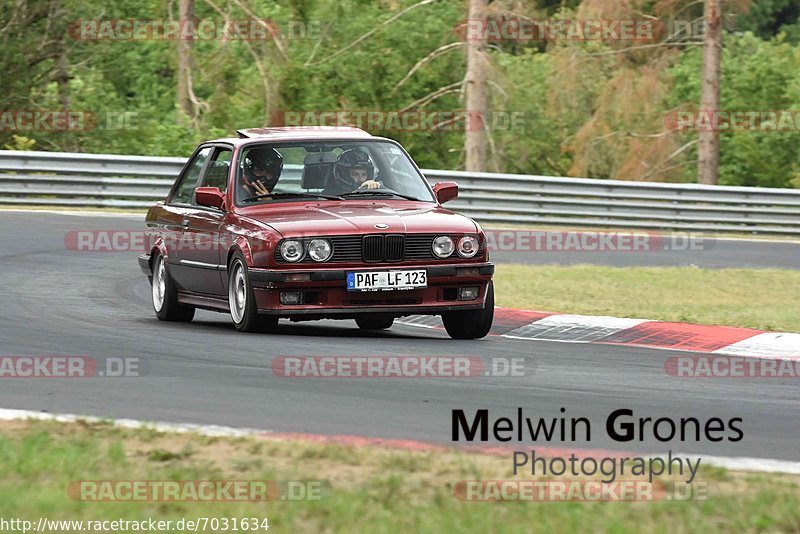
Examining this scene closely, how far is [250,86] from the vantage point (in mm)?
35688

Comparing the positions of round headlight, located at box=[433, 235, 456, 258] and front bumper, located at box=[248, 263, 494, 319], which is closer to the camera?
front bumper, located at box=[248, 263, 494, 319]

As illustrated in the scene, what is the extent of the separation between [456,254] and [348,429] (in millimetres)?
3848

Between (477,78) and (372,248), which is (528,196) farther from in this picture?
(372,248)

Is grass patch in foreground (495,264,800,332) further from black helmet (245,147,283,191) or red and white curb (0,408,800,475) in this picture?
red and white curb (0,408,800,475)

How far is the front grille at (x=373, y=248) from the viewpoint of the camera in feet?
33.3

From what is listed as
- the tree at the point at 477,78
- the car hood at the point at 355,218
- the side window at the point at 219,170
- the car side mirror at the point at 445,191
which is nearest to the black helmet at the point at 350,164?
the car hood at the point at 355,218

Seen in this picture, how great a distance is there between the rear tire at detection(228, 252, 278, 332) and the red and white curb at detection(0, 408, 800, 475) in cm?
339

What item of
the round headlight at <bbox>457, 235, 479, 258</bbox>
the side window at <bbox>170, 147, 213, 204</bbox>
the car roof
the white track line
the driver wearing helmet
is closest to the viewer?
the round headlight at <bbox>457, 235, 479, 258</bbox>

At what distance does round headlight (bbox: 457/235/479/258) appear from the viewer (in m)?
10.5

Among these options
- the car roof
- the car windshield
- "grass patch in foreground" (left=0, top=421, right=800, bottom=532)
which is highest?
the car roof

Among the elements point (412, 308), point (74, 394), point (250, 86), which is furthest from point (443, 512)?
point (250, 86)

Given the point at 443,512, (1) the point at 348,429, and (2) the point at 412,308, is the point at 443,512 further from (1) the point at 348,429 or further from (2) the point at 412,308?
(2) the point at 412,308

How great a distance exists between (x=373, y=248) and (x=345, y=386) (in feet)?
7.63

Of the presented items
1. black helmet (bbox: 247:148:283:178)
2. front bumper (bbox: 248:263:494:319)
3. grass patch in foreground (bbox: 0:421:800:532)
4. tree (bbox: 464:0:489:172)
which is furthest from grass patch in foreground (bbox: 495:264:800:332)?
tree (bbox: 464:0:489:172)
